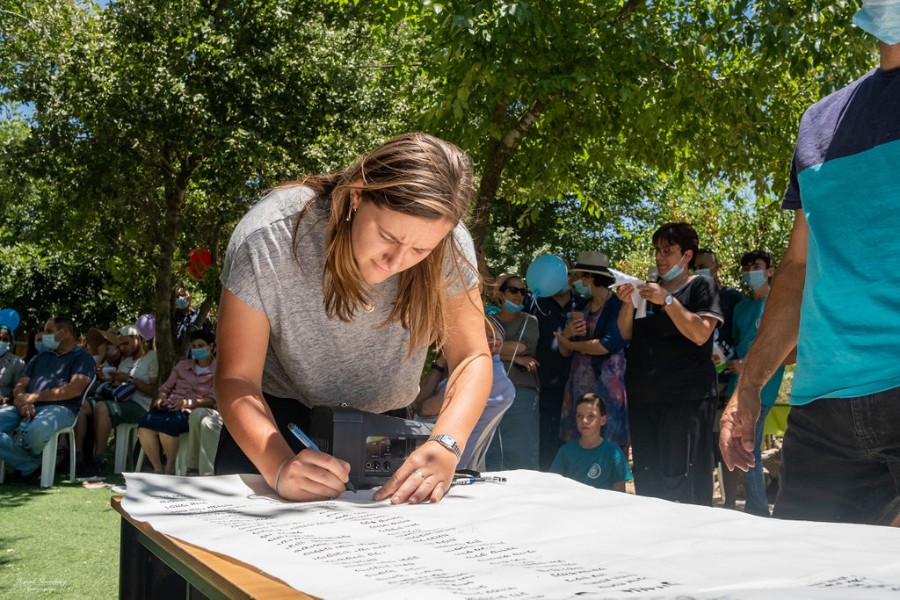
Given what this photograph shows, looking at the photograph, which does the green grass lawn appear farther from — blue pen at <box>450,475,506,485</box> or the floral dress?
the floral dress

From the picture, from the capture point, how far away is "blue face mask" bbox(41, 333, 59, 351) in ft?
28.2

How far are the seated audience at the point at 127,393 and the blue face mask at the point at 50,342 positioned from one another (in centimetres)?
113

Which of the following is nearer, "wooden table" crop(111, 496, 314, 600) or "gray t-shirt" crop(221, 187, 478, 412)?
"wooden table" crop(111, 496, 314, 600)

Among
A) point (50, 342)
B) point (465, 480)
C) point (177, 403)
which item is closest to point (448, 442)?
point (465, 480)

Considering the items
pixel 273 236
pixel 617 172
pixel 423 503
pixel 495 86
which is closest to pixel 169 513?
pixel 423 503

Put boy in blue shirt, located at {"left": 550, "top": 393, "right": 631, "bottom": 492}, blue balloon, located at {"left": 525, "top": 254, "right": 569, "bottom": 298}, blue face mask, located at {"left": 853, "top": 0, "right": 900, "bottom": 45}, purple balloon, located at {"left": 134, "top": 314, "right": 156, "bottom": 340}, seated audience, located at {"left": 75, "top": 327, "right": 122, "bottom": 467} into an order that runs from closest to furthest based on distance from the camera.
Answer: blue face mask, located at {"left": 853, "top": 0, "right": 900, "bottom": 45} → boy in blue shirt, located at {"left": 550, "top": 393, "right": 631, "bottom": 492} → blue balloon, located at {"left": 525, "top": 254, "right": 569, "bottom": 298} → seated audience, located at {"left": 75, "top": 327, "right": 122, "bottom": 467} → purple balloon, located at {"left": 134, "top": 314, "right": 156, "bottom": 340}

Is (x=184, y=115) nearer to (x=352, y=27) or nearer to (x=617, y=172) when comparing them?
(x=352, y=27)

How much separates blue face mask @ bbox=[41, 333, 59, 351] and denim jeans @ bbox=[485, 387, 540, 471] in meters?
4.84

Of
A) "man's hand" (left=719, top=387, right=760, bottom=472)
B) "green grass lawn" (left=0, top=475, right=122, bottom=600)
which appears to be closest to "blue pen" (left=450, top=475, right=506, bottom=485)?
"man's hand" (left=719, top=387, right=760, bottom=472)

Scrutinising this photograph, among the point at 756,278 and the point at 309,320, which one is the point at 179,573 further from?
the point at 756,278

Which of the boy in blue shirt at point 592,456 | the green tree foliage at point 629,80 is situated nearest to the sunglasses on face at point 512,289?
the green tree foliage at point 629,80

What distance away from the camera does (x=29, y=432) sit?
7.96 metres

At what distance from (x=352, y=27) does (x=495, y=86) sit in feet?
18.7

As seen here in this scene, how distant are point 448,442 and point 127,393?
921cm
